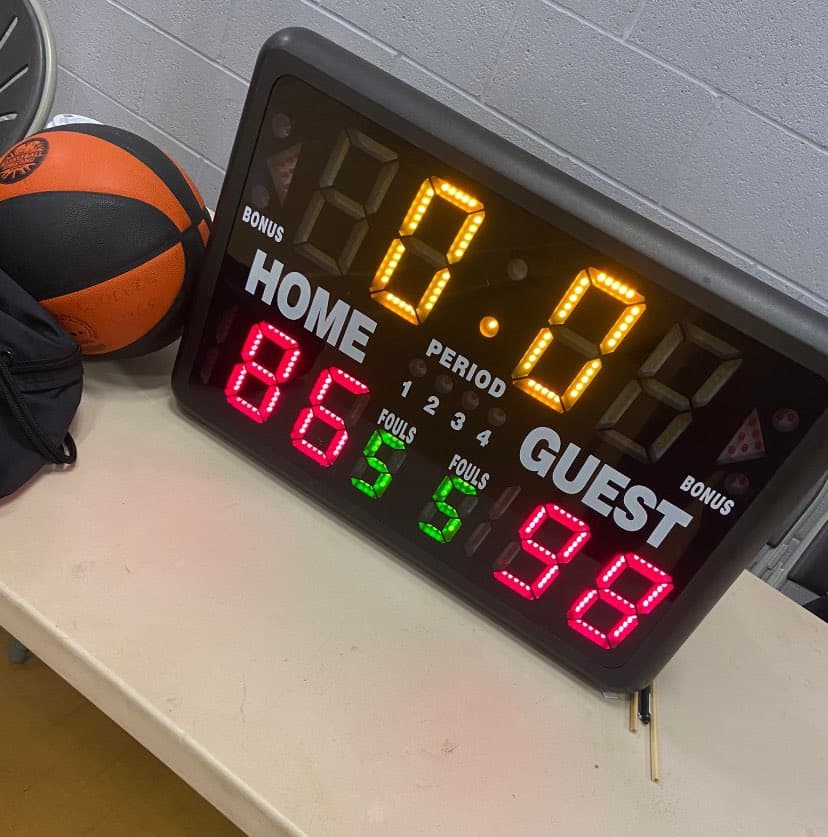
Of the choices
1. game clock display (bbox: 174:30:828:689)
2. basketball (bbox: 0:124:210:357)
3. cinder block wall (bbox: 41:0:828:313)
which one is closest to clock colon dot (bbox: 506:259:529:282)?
game clock display (bbox: 174:30:828:689)

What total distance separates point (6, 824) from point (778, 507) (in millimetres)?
820

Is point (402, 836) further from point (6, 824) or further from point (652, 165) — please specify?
point (652, 165)

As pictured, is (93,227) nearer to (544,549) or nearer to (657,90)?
(544,549)

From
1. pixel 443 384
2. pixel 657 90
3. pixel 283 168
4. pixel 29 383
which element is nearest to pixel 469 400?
pixel 443 384

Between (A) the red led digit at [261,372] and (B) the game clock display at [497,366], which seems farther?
(A) the red led digit at [261,372]

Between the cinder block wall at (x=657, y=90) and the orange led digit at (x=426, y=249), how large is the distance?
582 mm

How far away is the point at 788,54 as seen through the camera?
3.35ft

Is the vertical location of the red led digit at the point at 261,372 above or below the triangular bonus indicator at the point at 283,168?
below

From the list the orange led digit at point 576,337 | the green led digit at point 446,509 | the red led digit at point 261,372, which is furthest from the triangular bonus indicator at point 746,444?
the red led digit at point 261,372

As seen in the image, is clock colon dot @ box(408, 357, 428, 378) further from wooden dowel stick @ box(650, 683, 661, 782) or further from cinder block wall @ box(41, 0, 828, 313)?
cinder block wall @ box(41, 0, 828, 313)

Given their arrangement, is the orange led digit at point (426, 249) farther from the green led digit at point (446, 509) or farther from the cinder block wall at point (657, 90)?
the cinder block wall at point (657, 90)

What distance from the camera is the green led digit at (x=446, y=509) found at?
Result: 748 millimetres

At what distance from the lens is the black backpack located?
69cm

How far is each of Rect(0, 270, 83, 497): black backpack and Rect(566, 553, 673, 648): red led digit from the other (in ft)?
1.62
